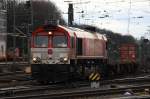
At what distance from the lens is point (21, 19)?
96375 mm

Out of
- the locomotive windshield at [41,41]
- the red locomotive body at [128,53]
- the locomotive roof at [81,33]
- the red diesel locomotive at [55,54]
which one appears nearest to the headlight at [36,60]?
the red diesel locomotive at [55,54]

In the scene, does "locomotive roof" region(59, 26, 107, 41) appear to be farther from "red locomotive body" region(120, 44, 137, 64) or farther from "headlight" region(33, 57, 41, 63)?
"red locomotive body" region(120, 44, 137, 64)

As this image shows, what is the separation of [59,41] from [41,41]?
1.07 m

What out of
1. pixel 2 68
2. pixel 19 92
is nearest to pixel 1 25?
pixel 2 68

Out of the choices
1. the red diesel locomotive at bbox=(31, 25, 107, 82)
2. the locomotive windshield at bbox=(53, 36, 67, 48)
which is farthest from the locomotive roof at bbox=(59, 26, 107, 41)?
the locomotive windshield at bbox=(53, 36, 67, 48)

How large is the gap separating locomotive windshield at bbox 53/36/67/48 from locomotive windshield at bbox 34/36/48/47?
1.70 ft

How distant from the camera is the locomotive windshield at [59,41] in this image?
26.8m

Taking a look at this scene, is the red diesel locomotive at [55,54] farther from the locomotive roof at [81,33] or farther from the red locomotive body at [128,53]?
the red locomotive body at [128,53]

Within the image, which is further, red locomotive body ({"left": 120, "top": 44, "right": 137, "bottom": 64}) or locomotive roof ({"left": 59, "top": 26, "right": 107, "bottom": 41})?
red locomotive body ({"left": 120, "top": 44, "right": 137, "bottom": 64})

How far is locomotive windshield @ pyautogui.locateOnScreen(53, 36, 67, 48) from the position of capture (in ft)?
88.1

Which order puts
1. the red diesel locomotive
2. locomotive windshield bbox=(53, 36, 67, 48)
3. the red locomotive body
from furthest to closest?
the red locomotive body < locomotive windshield bbox=(53, 36, 67, 48) < the red diesel locomotive

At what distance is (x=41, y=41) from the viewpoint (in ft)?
89.8

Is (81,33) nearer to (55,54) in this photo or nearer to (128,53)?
(55,54)

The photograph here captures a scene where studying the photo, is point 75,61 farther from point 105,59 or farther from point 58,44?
point 105,59
